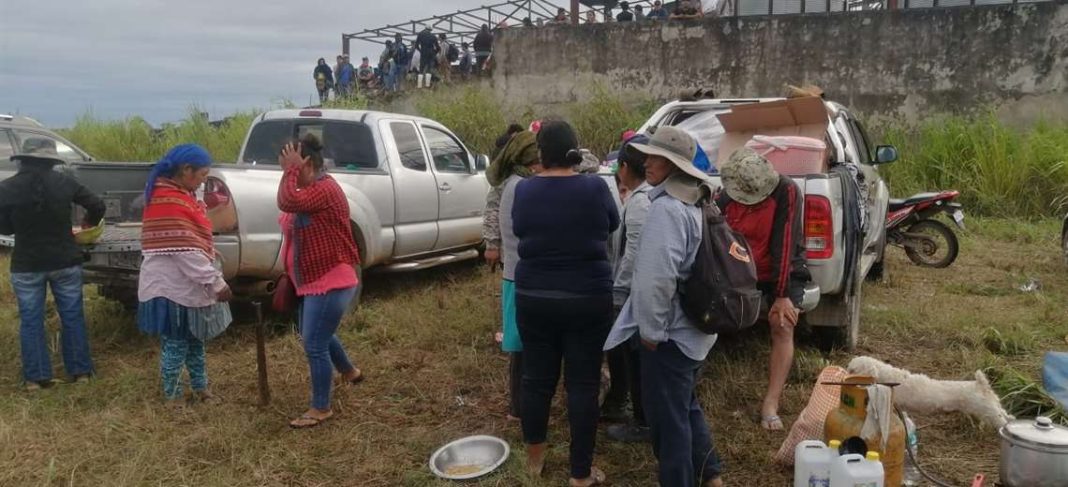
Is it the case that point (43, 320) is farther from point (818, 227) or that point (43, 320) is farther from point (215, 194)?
point (818, 227)

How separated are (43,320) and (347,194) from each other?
7.25 ft

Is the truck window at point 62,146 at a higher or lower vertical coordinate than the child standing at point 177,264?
higher

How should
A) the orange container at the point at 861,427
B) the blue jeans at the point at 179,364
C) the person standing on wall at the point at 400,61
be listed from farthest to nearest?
the person standing on wall at the point at 400,61
the blue jeans at the point at 179,364
the orange container at the point at 861,427

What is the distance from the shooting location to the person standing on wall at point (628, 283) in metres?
3.41

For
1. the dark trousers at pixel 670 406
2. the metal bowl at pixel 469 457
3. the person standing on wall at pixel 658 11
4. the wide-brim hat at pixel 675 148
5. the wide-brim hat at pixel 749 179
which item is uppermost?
the person standing on wall at pixel 658 11

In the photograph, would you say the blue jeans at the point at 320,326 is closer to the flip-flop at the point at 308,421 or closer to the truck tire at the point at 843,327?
the flip-flop at the point at 308,421

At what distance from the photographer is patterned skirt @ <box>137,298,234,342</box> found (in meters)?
4.33

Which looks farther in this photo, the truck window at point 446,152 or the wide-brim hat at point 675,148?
the truck window at point 446,152

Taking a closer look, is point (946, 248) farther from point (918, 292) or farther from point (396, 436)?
point (396, 436)

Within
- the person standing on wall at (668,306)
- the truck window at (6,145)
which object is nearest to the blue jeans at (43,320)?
the person standing on wall at (668,306)

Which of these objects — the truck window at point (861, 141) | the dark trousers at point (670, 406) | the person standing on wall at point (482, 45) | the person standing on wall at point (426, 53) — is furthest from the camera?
the person standing on wall at point (426, 53)

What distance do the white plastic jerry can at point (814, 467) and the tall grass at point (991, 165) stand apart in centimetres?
986

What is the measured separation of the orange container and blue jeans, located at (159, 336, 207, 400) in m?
3.44

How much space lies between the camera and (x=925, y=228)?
8578 mm
